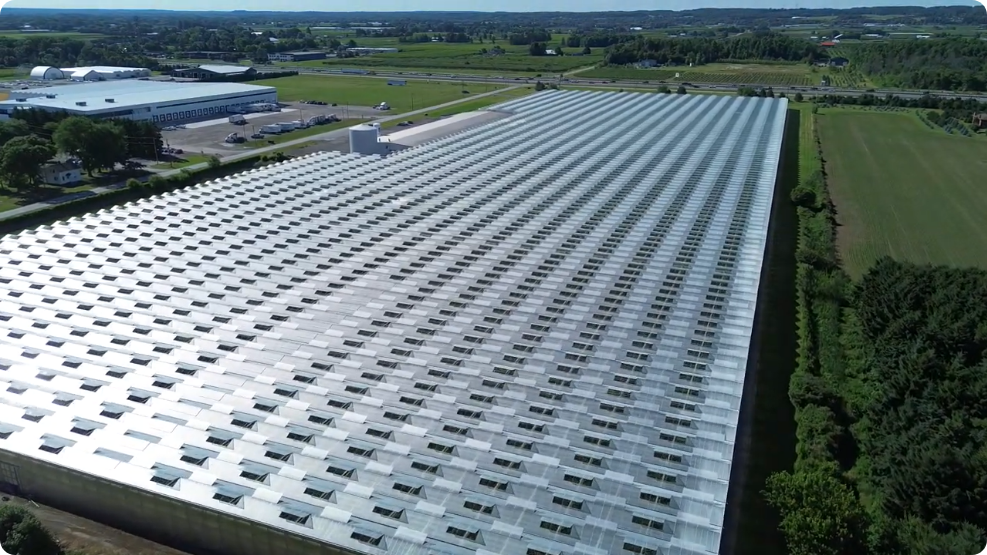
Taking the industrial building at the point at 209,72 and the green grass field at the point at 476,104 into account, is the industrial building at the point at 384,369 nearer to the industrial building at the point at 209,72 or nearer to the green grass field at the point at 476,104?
the green grass field at the point at 476,104

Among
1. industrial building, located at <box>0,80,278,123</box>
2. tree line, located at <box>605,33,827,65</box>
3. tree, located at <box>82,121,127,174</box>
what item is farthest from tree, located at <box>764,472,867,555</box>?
tree line, located at <box>605,33,827,65</box>

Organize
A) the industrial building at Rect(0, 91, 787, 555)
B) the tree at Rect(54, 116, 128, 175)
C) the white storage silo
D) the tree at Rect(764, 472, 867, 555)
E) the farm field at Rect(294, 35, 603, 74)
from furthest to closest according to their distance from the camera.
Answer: the farm field at Rect(294, 35, 603, 74)
the white storage silo
the tree at Rect(54, 116, 128, 175)
the tree at Rect(764, 472, 867, 555)
the industrial building at Rect(0, 91, 787, 555)

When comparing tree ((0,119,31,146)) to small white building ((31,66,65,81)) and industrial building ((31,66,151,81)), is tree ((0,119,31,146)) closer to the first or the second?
industrial building ((31,66,151,81))

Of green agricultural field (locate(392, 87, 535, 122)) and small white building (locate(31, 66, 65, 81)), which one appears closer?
green agricultural field (locate(392, 87, 535, 122))

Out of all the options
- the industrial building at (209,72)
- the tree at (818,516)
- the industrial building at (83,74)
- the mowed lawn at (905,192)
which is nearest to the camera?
the tree at (818,516)

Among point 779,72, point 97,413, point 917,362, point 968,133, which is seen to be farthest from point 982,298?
point 779,72

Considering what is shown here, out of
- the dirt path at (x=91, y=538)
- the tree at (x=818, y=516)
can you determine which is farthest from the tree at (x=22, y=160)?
the tree at (x=818, y=516)

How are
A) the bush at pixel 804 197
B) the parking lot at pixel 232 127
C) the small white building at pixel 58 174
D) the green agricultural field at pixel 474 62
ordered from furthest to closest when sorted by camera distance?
the green agricultural field at pixel 474 62 → the parking lot at pixel 232 127 → the small white building at pixel 58 174 → the bush at pixel 804 197

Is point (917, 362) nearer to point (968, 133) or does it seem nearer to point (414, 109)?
point (968, 133)
